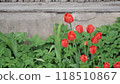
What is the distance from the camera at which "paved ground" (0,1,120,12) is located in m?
2.96

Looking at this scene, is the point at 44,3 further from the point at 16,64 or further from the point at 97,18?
the point at 16,64

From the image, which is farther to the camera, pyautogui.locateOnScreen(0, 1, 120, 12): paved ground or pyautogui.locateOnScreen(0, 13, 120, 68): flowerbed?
pyautogui.locateOnScreen(0, 1, 120, 12): paved ground

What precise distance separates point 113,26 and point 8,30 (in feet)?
4.82

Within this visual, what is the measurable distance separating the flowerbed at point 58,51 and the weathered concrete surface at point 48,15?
12cm

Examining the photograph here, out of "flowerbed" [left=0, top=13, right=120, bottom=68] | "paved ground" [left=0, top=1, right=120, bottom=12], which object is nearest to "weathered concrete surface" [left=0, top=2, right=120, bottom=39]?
"paved ground" [left=0, top=1, right=120, bottom=12]

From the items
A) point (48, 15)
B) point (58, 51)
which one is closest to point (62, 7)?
point (48, 15)

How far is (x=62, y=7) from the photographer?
9.80 ft

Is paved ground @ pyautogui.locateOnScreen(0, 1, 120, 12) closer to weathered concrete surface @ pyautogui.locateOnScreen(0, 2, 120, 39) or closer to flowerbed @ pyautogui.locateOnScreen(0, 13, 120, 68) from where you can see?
weathered concrete surface @ pyautogui.locateOnScreen(0, 2, 120, 39)

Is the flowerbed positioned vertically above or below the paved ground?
below

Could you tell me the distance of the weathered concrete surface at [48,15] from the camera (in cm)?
297

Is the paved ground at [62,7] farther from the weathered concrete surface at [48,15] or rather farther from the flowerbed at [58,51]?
the flowerbed at [58,51]

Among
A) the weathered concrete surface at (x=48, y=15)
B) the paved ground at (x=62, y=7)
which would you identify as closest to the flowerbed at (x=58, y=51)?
the weathered concrete surface at (x=48, y=15)

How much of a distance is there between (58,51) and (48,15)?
0.68 meters

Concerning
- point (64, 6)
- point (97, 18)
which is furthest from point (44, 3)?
point (97, 18)
